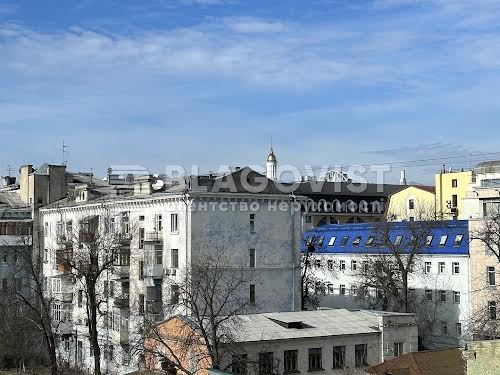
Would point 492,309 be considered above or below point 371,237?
below

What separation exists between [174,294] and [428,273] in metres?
23.3

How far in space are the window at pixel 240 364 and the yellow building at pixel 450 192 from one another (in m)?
48.1

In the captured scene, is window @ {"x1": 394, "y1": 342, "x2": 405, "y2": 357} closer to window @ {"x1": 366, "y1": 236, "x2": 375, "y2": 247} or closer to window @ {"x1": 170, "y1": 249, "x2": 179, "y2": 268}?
window @ {"x1": 170, "y1": 249, "x2": 179, "y2": 268}

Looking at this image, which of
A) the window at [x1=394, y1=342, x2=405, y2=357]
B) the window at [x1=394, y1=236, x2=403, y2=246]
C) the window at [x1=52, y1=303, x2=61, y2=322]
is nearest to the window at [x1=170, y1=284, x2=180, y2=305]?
the window at [x1=394, y1=342, x2=405, y2=357]

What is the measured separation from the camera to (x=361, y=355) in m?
42.8

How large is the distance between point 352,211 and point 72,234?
2192 inches

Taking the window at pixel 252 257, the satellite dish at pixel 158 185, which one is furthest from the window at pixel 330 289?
the satellite dish at pixel 158 185

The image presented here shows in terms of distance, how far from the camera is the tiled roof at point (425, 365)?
36594 millimetres

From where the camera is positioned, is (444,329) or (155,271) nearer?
(155,271)

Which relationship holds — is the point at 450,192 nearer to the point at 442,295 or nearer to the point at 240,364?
the point at 442,295

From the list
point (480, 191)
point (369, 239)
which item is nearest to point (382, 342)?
point (480, 191)

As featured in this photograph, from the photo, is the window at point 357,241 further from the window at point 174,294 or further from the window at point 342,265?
the window at point 174,294

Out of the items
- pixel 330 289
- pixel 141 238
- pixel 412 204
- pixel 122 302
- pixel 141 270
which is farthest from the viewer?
pixel 412 204

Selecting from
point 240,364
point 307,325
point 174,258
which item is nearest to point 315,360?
point 307,325
